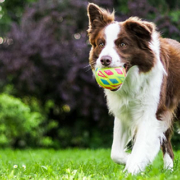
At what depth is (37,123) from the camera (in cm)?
1056

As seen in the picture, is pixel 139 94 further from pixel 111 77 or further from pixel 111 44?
pixel 111 44

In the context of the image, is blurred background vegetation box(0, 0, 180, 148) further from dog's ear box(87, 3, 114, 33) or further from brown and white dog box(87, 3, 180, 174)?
brown and white dog box(87, 3, 180, 174)

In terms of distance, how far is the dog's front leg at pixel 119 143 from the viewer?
15.0 ft

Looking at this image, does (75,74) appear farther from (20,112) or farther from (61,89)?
(20,112)

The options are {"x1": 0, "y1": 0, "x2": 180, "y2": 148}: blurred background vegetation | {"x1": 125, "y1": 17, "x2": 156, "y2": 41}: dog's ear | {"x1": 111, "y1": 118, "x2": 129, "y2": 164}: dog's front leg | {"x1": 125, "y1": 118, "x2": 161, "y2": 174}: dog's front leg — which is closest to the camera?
{"x1": 125, "y1": 118, "x2": 161, "y2": 174}: dog's front leg

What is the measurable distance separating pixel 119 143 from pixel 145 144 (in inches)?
20.3

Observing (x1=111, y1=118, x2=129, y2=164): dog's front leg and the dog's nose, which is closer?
the dog's nose

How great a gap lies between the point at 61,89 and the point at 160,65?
253 inches

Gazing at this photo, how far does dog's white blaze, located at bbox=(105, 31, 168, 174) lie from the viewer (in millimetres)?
4219

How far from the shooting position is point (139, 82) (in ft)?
14.3

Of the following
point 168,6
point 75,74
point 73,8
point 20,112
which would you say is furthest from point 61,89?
point 168,6

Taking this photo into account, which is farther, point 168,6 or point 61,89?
point 168,6

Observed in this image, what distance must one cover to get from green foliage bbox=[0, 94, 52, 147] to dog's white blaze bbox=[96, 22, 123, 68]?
6229mm

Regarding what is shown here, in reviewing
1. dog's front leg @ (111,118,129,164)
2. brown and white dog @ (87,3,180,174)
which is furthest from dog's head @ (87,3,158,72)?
dog's front leg @ (111,118,129,164)
